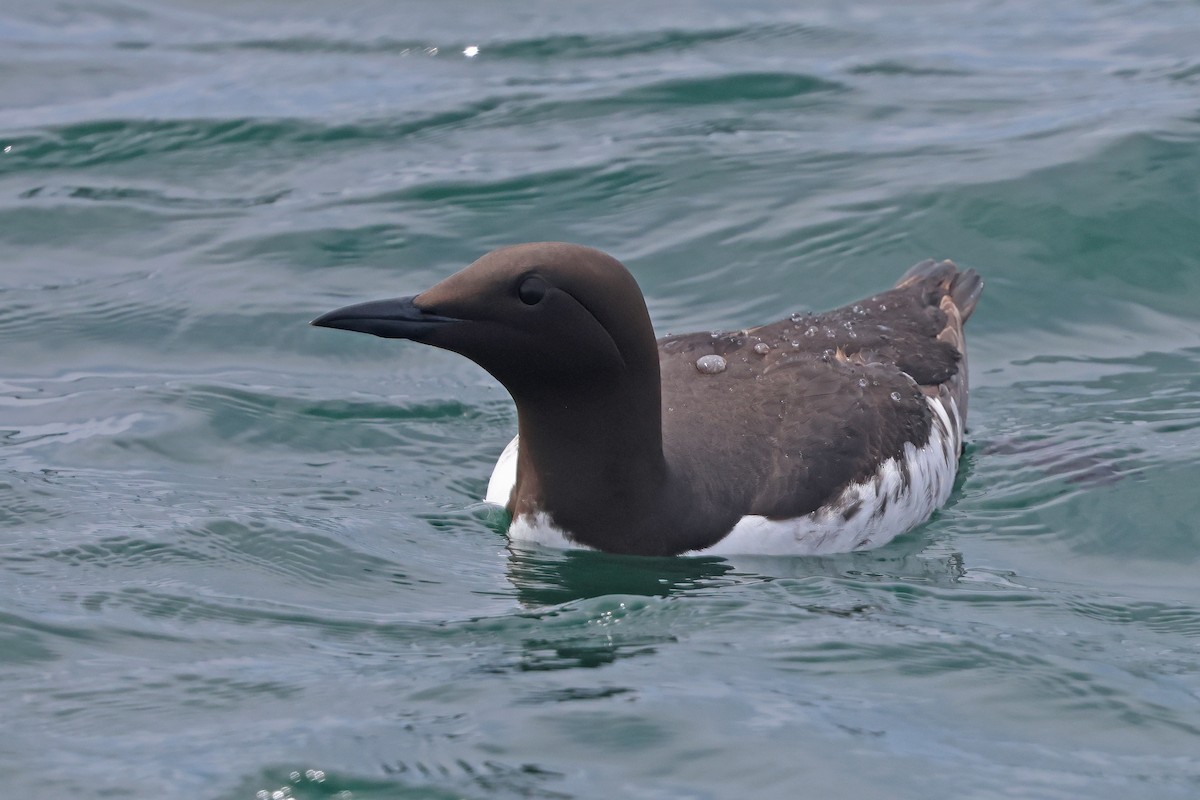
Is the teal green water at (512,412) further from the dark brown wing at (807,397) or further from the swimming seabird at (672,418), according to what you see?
the dark brown wing at (807,397)

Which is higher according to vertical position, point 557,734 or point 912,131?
point 912,131

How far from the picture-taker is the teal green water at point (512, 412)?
16.7 ft

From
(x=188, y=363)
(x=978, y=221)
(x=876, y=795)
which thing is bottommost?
(x=876, y=795)

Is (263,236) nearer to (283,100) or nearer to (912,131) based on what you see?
(283,100)

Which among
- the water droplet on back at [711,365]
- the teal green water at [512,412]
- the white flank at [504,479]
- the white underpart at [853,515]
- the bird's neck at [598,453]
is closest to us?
the teal green water at [512,412]

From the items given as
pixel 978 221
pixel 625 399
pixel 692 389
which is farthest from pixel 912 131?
pixel 625 399

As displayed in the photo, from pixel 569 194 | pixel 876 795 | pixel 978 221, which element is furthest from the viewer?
pixel 569 194

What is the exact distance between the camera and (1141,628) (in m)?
6.26

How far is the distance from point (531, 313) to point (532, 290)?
83 mm

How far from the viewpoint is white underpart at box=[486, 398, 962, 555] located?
6820 mm

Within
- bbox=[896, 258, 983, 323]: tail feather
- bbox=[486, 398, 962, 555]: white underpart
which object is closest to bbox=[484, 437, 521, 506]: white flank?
bbox=[486, 398, 962, 555]: white underpart

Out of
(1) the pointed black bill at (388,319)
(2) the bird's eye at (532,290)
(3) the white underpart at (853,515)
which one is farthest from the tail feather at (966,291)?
(1) the pointed black bill at (388,319)

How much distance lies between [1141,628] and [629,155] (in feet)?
21.7

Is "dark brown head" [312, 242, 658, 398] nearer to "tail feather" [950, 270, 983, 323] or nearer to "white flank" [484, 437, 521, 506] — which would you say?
"white flank" [484, 437, 521, 506]
